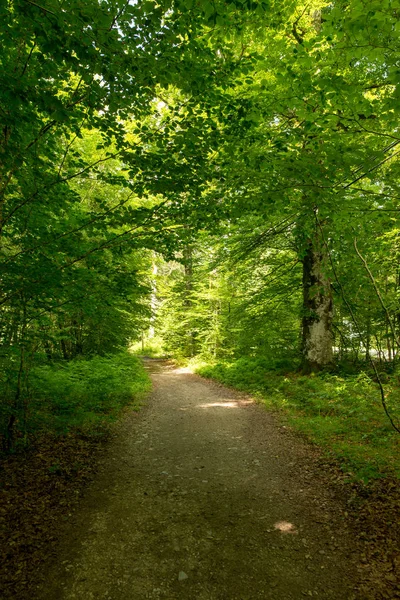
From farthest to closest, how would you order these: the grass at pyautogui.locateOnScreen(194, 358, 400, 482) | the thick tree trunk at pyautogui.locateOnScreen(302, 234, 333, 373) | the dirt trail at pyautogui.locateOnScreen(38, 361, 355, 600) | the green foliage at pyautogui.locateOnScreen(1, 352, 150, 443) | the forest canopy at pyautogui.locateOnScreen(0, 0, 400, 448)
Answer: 1. the thick tree trunk at pyautogui.locateOnScreen(302, 234, 333, 373)
2. the green foliage at pyautogui.locateOnScreen(1, 352, 150, 443)
3. the grass at pyautogui.locateOnScreen(194, 358, 400, 482)
4. the forest canopy at pyautogui.locateOnScreen(0, 0, 400, 448)
5. the dirt trail at pyautogui.locateOnScreen(38, 361, 355, 600)

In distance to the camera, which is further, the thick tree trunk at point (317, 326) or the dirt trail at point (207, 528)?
the thick tree trunk at point (317, 326)

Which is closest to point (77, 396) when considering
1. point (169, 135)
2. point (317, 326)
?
point (169, 135)

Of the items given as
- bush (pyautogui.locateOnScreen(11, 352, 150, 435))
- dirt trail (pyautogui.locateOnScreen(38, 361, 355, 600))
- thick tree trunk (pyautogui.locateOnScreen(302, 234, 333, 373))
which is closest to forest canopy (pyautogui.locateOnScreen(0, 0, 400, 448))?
bush (pyautogui.locateOnScreen(11, 352, 150, 435))

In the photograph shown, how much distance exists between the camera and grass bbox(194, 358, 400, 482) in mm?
5438

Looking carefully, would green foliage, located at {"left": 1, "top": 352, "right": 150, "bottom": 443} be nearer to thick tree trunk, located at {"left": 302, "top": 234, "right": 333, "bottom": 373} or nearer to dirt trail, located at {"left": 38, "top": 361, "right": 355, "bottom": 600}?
dirt trail, located at {"left": 38, "top": 361, "right": 355, "bottom": 600}

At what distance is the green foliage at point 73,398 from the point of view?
6727mm

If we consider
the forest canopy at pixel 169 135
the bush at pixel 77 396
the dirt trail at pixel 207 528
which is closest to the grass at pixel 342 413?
the dirt trail at pixel 207 528

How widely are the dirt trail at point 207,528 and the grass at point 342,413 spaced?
643 mm

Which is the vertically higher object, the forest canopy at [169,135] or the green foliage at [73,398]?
the forest canopy at [169,135]

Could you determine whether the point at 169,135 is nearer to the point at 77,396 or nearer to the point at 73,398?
the point at 73,398

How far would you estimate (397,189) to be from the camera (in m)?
4.12

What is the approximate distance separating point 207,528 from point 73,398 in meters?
5.81

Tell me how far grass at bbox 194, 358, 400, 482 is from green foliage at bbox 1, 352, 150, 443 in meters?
4.56

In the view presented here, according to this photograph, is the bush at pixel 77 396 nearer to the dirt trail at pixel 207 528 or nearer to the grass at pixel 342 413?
the dirt trail at pixel 207 528
